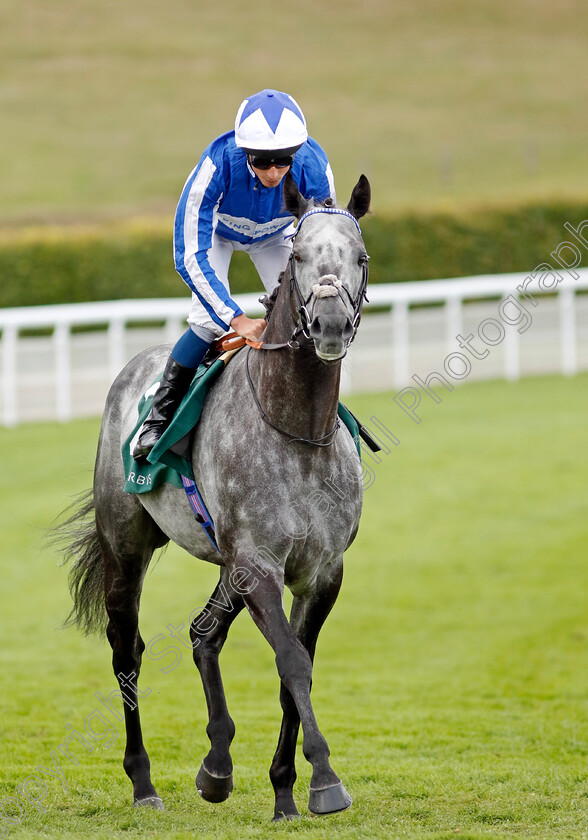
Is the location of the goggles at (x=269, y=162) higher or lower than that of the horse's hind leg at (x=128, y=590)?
higher

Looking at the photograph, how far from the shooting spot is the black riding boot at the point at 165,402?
15.1 ft

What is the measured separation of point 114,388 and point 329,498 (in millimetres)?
1634

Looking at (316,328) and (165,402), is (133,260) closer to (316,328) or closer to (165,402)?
(165,402)

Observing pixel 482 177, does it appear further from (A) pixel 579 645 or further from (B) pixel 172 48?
(A) pixel 579 645

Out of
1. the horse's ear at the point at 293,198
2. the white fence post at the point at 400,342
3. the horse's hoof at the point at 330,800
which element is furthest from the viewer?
the white fence post at the point at 400,342

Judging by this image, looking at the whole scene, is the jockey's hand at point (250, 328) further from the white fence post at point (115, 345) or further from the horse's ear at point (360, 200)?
the white fence post at point (115, 345)

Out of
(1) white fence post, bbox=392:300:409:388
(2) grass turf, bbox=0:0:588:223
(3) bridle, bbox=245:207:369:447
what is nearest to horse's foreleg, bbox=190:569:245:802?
(3) bridle, bbox=245:207:369:447

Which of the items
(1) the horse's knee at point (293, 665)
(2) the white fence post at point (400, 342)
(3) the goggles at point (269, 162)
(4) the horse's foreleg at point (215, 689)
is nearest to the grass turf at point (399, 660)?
(4) the horse's foreleg at point (215, 689)

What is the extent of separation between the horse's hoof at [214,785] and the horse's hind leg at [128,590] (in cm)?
56

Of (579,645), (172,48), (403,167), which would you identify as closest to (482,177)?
(403,167)

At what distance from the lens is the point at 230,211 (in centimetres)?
438

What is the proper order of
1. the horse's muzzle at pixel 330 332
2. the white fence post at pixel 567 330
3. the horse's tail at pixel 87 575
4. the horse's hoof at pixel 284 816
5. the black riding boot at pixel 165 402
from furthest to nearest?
the white fence post at pixel 567 330 < the horse's tail at pixel 87 575 < the black riding boot at pixel 165 402 < the horse's hoof at pixel 284 816 < the horse's muzzle at pixel 330 332

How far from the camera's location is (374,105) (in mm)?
39812

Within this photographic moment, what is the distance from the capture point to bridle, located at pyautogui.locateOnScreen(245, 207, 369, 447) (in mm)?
3547
